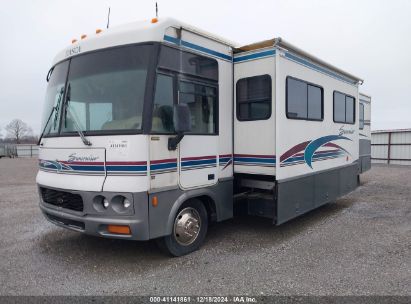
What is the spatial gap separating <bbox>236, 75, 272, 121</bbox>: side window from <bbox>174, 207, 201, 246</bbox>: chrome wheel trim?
1727 mm

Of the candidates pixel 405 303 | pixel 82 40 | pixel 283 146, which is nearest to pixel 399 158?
pixel 283 146

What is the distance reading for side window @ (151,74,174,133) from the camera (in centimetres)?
394

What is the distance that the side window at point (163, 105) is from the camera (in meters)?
3.94

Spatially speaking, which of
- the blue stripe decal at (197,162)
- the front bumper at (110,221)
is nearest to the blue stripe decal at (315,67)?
the blue stripe decal at (197,162)

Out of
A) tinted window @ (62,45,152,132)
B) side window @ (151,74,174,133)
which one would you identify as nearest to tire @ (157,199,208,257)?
side window @ (151,74,174,133)

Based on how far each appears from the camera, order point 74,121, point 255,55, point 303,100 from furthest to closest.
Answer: point 303,100 → point 255,55 → point 74,121

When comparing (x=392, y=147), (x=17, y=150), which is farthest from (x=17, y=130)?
(x=392, y=147)

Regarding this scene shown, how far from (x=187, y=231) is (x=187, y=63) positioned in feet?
7.43

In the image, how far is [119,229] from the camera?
387cm

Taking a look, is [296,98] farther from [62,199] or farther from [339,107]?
[62,199]

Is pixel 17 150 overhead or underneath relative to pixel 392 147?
underneath

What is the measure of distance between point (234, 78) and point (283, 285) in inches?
125

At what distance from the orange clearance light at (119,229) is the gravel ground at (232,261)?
20.9 inches

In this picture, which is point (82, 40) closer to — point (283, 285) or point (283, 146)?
point (283, 146)
